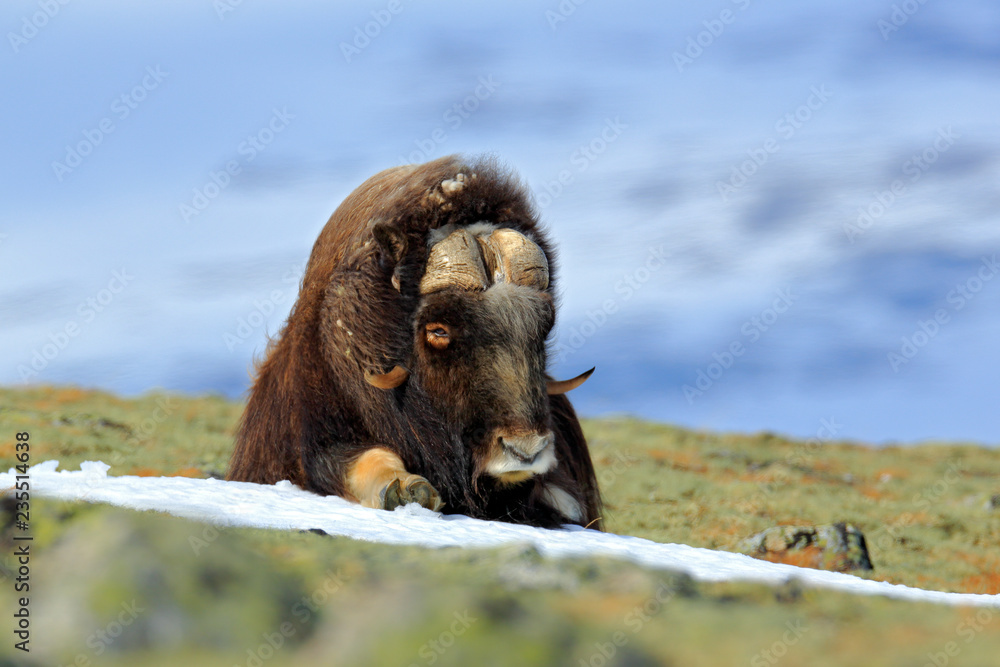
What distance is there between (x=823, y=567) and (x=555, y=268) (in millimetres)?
3971

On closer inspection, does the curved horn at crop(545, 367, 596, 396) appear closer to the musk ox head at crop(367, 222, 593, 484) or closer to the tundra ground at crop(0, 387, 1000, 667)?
the musk ox head at crop(367, 222, 593, 484)

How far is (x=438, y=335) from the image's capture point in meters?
5.68

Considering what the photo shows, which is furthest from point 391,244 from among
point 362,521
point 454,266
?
point 362,521

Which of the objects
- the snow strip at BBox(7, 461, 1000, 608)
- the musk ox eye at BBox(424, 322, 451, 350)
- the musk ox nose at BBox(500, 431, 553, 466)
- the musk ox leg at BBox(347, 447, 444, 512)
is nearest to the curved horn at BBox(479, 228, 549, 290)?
the musk ox eye at BBox(424, 322, 451, 350)

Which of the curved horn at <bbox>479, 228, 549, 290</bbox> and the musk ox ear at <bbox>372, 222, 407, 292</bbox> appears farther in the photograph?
the curved horn at <bbox>479, 228, 549, 290</bbox>

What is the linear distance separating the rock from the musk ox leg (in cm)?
423

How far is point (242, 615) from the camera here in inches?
97.0

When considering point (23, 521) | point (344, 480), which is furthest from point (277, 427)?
point (23, 521)

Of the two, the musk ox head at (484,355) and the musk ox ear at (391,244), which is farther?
the musk ox ear at (391,244)

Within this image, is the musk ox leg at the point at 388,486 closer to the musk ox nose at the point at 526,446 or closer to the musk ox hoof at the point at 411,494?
the musk ox hoof at the point at 411,494

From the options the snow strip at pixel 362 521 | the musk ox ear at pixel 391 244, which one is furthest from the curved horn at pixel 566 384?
the musk ox ear at pixel 391 244

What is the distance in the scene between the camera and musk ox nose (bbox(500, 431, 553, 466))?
542 centimetres

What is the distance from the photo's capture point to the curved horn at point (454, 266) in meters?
5.78

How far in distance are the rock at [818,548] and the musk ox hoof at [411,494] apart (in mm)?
4190
